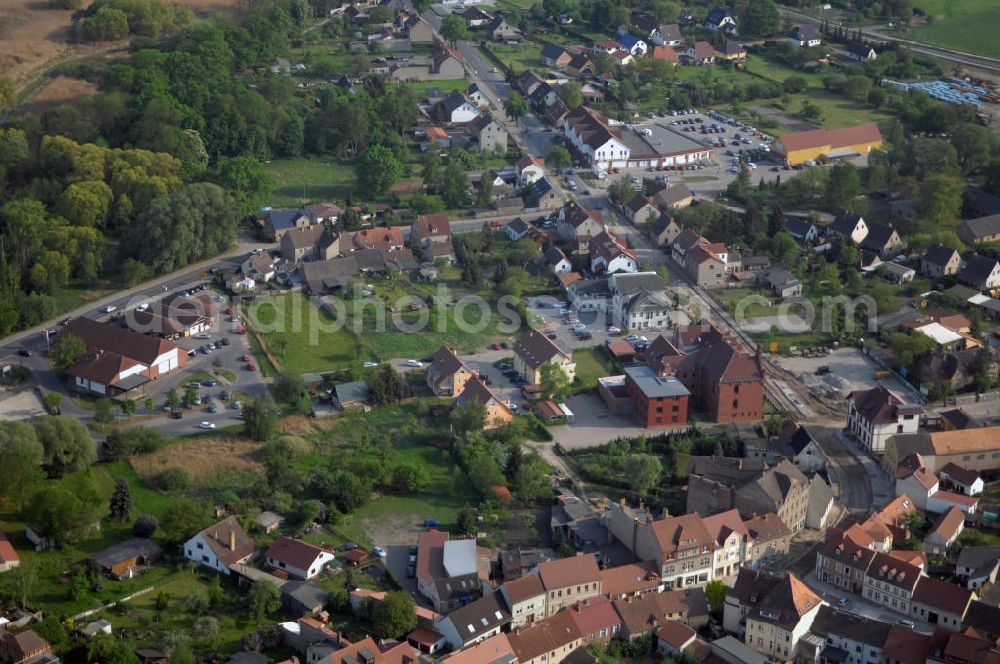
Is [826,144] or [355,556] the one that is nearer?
[355,556]

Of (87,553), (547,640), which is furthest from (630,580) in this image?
(87,553)

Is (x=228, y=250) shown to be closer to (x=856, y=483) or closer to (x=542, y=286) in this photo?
(x=542, y=286)

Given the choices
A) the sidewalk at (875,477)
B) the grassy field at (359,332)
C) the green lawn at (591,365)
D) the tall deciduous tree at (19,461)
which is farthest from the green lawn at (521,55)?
the tall deciduous tree at (19,461)

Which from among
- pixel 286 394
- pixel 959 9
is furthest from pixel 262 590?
pixel 959 9

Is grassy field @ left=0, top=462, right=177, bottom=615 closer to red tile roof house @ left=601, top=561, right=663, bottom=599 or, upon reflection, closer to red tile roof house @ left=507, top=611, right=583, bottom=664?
red tile roof house @ left=507, top=611, right=583, bottom=664

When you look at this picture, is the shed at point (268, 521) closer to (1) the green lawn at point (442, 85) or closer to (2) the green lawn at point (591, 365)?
(2) the green lawn at point (591, 365)

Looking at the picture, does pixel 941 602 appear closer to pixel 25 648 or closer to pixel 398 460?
pixel 398 460

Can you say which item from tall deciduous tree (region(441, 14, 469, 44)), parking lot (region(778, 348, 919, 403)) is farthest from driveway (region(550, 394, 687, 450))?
tall deciduous tree (region(441, 14, 469, 44))
